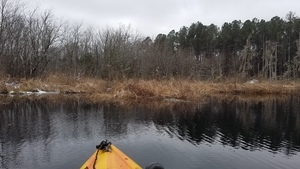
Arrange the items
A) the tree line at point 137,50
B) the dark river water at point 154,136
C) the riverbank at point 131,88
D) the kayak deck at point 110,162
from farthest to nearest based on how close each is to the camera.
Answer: the tree line at point 137,50
the riverbank at point 131,88
the dark river water at point 154,136
the kayak deck at point 110,162

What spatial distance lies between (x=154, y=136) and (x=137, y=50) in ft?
110

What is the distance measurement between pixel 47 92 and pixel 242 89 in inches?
770

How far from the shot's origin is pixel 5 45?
3553 centimetres

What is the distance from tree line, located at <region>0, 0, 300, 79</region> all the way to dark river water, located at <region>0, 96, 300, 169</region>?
1562cm

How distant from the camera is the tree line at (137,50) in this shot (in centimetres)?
Result: 3578

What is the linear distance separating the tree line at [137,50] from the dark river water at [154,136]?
15617 mm

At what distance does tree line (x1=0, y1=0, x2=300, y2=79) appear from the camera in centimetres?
3578

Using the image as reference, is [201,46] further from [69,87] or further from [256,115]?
[256,115]

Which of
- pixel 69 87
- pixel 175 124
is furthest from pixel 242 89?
pixel 175 124

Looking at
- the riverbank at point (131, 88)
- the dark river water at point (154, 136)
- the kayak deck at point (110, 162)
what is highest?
the riverbank at point (131, 88)

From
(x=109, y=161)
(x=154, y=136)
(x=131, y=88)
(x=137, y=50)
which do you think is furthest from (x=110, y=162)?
(x=137, y=50)

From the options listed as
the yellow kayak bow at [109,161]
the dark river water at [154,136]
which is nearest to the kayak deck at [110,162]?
the yellow kayak bow at [109,161]

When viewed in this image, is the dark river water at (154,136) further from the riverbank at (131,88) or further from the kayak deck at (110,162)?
the riverbank at (131,88)

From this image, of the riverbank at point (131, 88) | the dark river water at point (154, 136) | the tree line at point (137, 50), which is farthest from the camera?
the tree line at point (137, 50)
